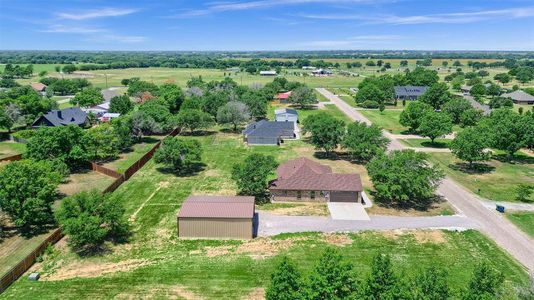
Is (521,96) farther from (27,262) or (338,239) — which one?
(27,262)

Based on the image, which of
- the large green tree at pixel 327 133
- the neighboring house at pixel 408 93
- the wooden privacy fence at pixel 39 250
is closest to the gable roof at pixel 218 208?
the wooden privacy fence at pixel 39 250

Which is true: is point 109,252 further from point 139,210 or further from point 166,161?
point 166,161

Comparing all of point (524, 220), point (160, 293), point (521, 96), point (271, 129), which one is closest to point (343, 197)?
point (524, 220)

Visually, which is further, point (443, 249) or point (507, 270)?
point (443, 249)

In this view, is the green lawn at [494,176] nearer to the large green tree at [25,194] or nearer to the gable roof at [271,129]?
the gable roof at [271,129]

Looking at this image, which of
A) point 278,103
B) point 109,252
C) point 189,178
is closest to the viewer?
point 109,252

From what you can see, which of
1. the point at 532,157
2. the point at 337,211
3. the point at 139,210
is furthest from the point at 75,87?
the point at 532,157
